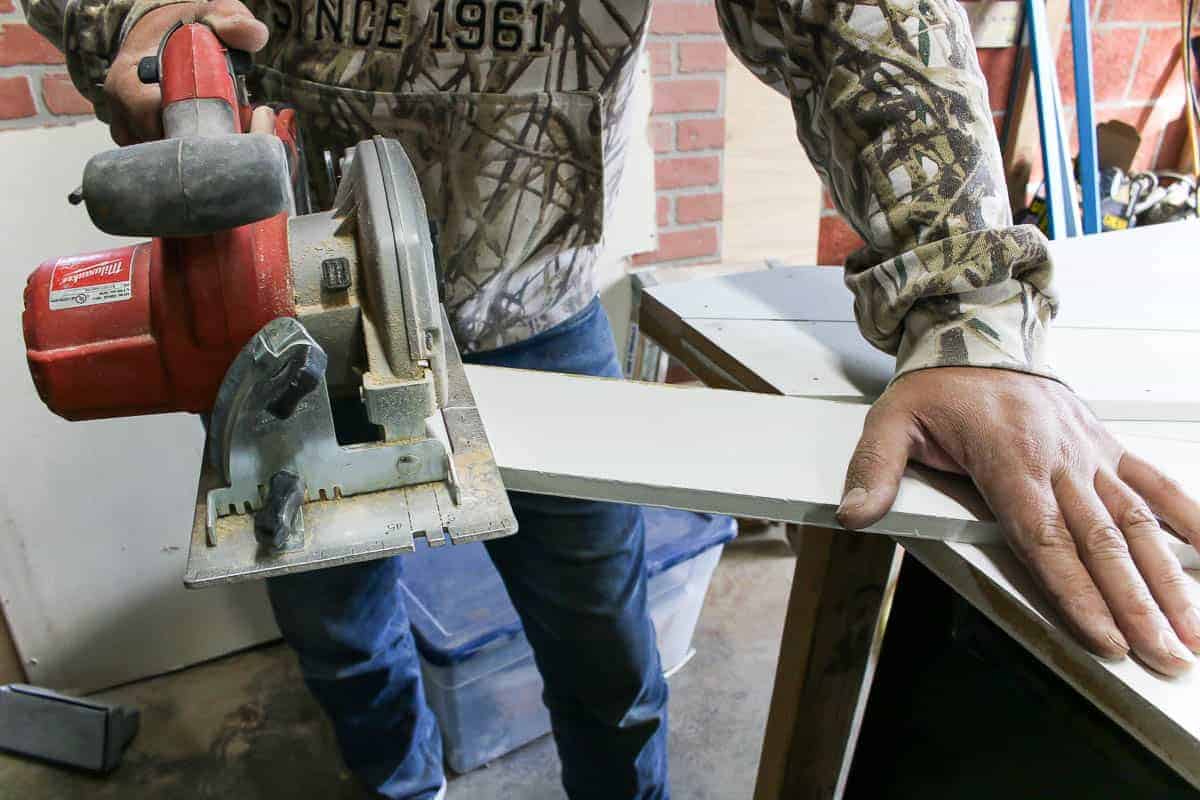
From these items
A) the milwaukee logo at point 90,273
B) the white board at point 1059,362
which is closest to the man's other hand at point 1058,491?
the white board at point 1059,362

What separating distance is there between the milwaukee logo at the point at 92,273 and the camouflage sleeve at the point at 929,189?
64 centimetres

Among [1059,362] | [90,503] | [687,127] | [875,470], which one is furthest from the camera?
[687,127]

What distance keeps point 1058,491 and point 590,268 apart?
0.69 meters

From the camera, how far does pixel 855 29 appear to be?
73 centimetres

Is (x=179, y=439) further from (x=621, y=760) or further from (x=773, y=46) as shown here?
(x=773, y=46)

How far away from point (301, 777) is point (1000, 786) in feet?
4.15

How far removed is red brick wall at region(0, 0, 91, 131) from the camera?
1263mm

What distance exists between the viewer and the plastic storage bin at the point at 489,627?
1399 mm

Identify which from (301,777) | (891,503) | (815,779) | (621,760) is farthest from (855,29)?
(301,777)

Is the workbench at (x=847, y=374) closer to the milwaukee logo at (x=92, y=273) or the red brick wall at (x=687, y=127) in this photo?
the milwaukee logo at (x=92, y=273)

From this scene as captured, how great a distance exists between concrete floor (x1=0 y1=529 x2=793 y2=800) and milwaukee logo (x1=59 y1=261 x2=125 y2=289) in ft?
4.01

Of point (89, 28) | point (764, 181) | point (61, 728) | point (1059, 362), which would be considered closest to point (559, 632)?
point (1059, 362)

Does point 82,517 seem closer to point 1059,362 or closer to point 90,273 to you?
point 90,273

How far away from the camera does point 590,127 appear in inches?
38.0
